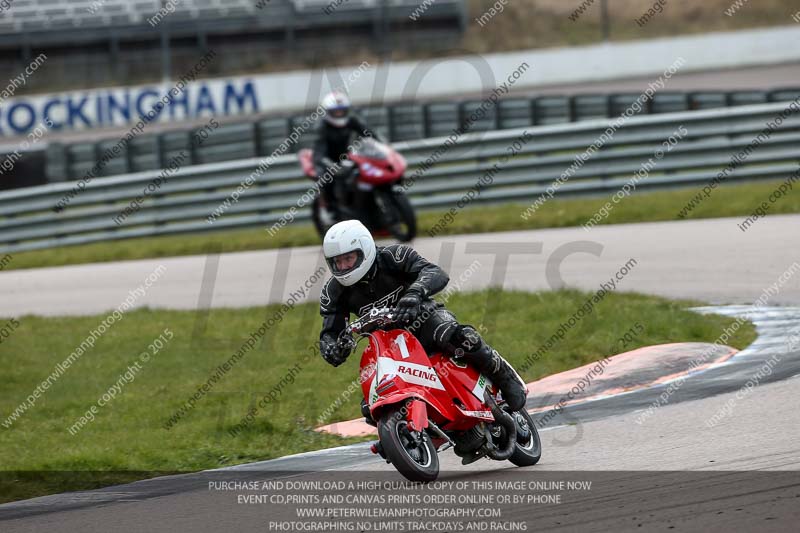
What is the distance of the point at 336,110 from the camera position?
51.3ft

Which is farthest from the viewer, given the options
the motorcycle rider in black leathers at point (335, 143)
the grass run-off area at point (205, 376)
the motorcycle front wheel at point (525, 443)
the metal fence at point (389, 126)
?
the metal fence at point (389, 126)

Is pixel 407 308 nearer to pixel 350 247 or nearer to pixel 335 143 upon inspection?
pixel 350 247

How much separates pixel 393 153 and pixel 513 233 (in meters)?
2.06

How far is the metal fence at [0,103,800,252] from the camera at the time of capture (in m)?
18.3

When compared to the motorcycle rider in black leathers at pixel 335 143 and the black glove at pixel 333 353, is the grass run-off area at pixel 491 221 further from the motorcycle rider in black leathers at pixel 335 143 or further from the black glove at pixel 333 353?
the black glove at pixel 333 353

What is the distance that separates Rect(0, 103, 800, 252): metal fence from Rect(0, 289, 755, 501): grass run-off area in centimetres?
696

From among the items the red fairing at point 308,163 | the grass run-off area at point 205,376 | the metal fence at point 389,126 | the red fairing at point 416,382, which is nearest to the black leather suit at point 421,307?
the red fairing at point 416,382

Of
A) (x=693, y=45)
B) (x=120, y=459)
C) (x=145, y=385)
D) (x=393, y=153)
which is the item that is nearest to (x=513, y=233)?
(x=393, y=153)

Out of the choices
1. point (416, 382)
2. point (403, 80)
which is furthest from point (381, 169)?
point (403, 80)

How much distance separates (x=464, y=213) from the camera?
18406 mm

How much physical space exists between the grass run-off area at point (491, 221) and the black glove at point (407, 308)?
33.6 feet

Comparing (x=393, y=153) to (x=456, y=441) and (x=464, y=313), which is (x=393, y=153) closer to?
(x=464, y=313)

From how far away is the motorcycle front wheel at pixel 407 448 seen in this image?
606 centimetres

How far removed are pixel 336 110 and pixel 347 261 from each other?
9336 millimetres
